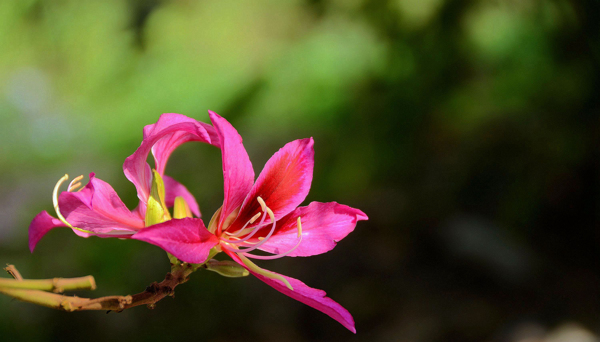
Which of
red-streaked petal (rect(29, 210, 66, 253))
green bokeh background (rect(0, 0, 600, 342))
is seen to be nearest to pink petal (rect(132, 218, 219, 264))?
red-streaked petal (rect(29, 210, 66, 253))

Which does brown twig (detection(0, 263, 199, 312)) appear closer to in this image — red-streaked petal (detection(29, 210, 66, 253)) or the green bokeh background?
red-streaked petal (detection(29, 210, 66, 253))

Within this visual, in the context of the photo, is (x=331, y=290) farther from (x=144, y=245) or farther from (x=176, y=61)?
(x=176, y=61)

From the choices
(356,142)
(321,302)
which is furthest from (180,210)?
(356,142)

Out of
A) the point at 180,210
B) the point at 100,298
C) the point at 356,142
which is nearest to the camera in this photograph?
the point at 100,298

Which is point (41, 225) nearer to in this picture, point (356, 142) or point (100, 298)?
point (100, 298)

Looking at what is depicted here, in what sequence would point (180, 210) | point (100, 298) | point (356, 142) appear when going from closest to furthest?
point (100, 298) → point (180, 210) → point (356, 142)

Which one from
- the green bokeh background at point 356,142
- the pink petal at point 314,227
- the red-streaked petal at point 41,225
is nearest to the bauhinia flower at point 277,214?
the pink petal at point 314,227

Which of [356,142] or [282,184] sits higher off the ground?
[282,184]

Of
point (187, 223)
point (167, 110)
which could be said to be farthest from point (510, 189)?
point (187, 223)
